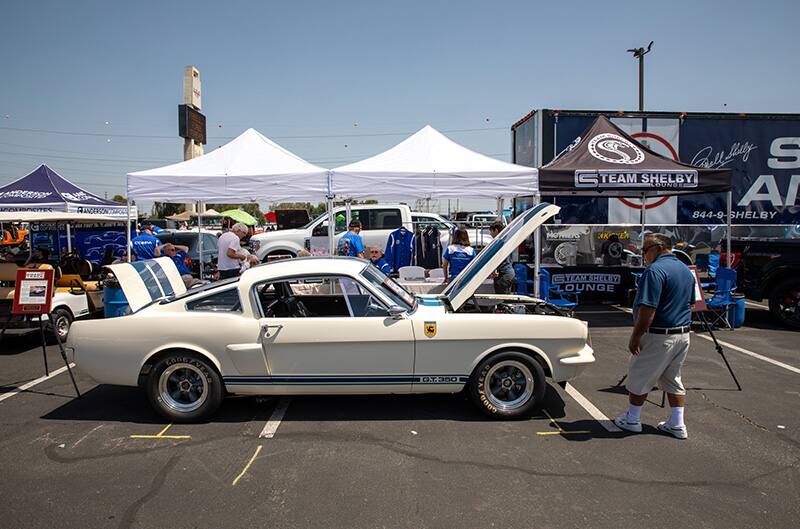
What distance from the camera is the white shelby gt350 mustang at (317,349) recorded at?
14.6ft

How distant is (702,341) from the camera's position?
7754 mm

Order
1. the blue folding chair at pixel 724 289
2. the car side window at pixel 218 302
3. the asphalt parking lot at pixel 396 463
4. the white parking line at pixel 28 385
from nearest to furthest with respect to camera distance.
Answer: the asphalt parking lot at pixel 396 463 < the car side window at pixel 218 302 < the white parking line at pixel 28 385 < the blue folding chair at pixel 724 289

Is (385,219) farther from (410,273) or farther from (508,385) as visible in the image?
(508,385)

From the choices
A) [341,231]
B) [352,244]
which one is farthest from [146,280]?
[341,231]

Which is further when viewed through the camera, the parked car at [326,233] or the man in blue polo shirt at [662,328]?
the parked car at [326,233]

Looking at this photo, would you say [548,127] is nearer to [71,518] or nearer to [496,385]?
[496,385]

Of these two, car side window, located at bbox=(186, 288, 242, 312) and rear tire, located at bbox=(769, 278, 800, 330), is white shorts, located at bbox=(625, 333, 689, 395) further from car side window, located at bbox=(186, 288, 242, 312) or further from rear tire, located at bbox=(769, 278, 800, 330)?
rear tire, located at bbox=(769, 278, 800, 330)

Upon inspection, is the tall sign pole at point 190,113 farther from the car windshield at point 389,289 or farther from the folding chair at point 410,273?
the car windshield at point 389,289

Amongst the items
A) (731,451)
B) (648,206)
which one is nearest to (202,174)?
(731,451)

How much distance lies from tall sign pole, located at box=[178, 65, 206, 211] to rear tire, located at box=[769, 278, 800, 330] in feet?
121

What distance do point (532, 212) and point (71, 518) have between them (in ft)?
14.5

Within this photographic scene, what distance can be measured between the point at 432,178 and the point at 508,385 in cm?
489

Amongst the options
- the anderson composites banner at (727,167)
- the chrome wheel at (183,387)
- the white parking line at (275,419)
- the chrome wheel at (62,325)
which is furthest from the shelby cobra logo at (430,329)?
the anderson composites banner at (727,167)

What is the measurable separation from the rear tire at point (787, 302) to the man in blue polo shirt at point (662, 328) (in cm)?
593
